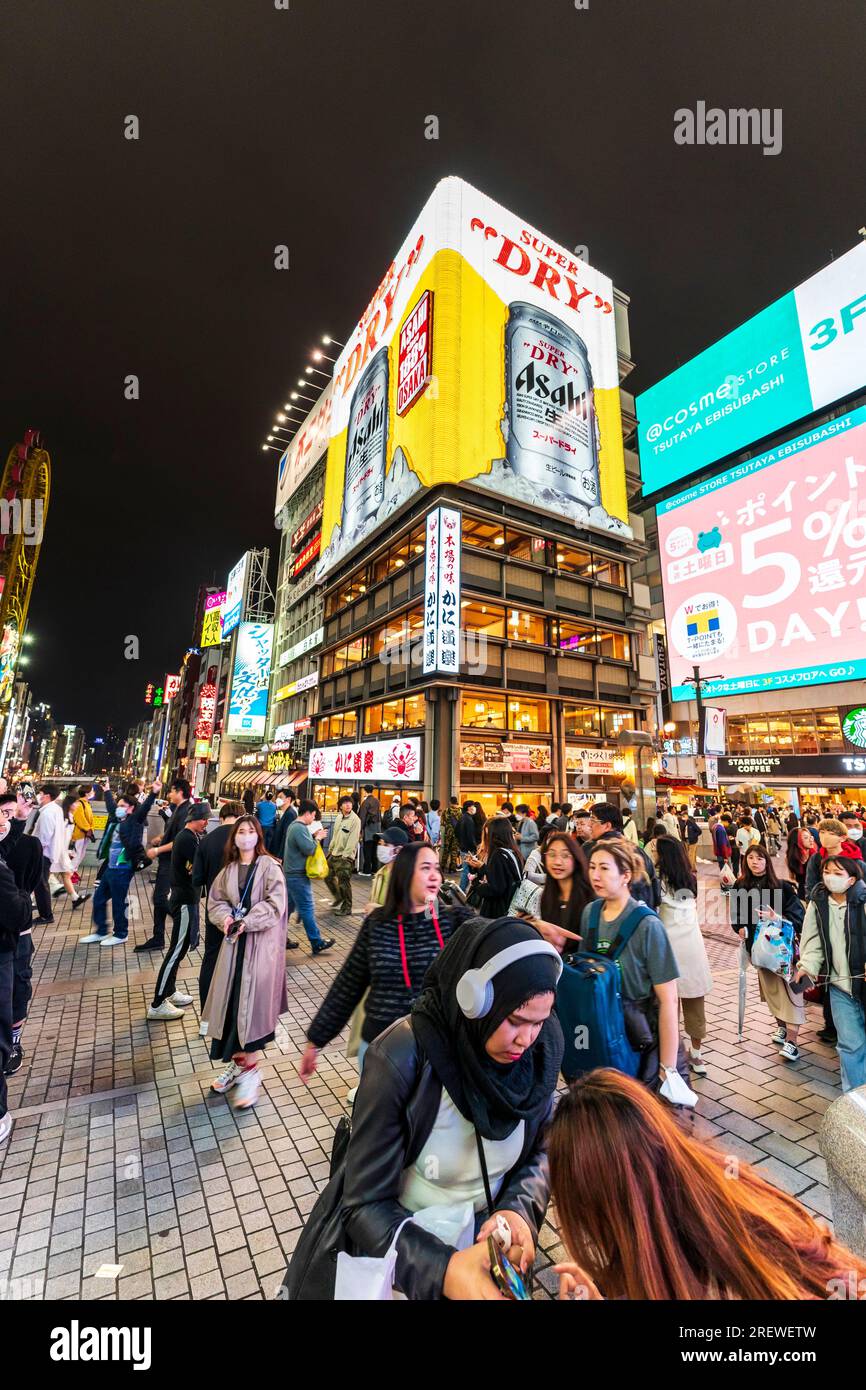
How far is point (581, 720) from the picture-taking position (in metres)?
27.3

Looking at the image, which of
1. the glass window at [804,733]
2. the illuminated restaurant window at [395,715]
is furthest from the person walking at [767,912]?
the glass window at [804,733]

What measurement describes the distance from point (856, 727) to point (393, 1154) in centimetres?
2753

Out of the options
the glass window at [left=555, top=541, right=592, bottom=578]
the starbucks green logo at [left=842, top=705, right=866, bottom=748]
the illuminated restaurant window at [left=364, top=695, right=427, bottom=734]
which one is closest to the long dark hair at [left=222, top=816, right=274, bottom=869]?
the illuminated restaurant window at [left=364, top=695, right=427, bottom=734]

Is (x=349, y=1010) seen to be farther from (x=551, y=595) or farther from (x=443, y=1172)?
(x=551, y=595)

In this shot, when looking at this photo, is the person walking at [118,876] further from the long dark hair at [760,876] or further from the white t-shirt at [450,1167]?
the long dark hair at [760,876]

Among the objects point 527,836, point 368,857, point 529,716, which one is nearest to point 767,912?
point 527,836

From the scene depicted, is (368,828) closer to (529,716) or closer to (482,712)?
(482,712)

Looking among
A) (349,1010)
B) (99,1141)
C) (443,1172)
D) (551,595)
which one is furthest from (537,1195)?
(551,595)

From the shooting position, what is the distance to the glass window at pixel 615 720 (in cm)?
2780

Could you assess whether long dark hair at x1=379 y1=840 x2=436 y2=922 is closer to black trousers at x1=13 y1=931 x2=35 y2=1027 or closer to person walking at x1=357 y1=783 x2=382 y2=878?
black trousers at x1=13 y1=931 x2=35 y2=1027

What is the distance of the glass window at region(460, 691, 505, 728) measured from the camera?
77.7ft

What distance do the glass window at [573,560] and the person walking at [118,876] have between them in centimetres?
2492
